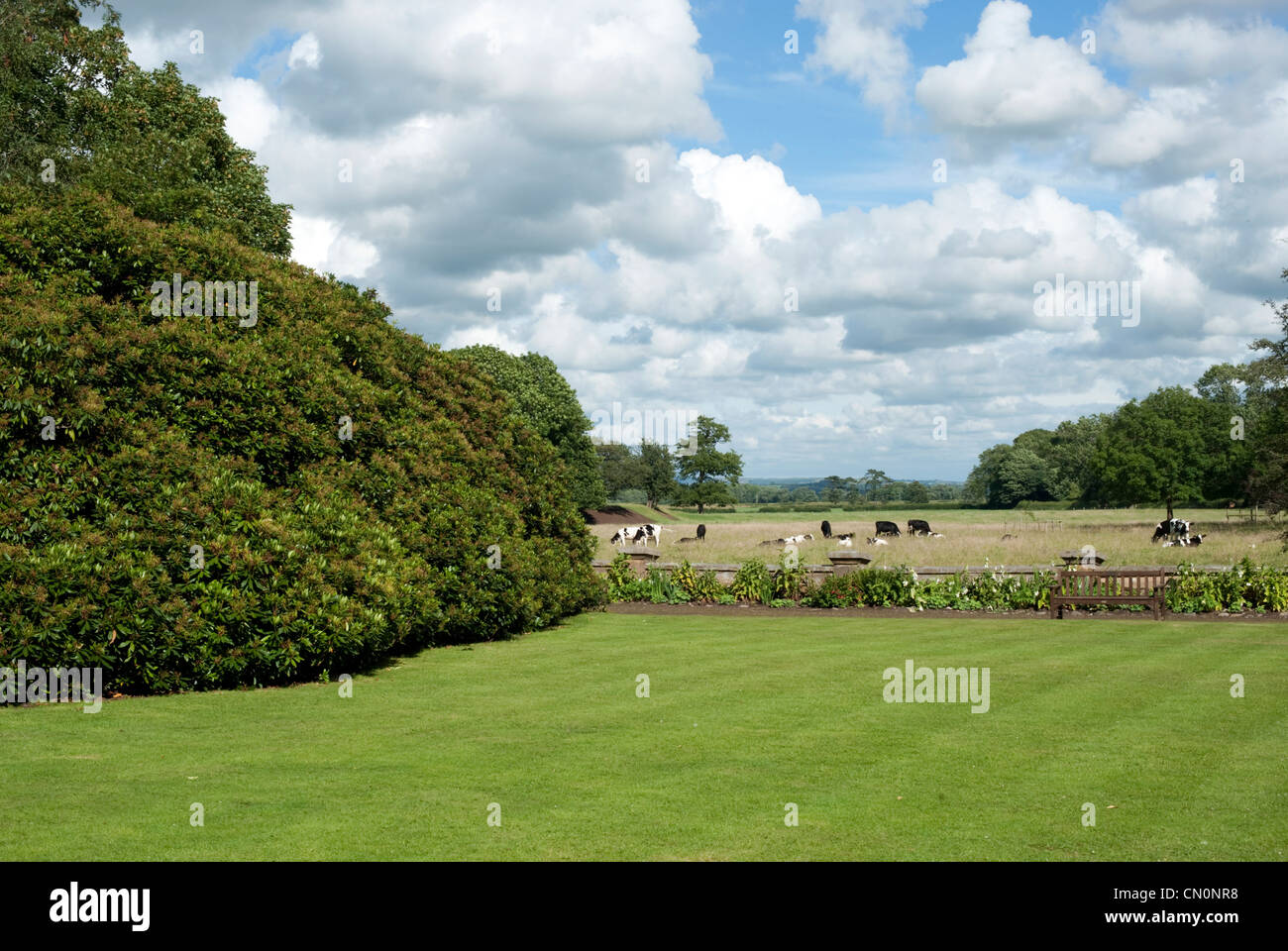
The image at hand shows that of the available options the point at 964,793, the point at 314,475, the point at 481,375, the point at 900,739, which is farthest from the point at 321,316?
the point at 964,793

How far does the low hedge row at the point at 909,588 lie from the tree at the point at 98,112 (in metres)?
14.3

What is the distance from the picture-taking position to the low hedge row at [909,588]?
22703 millimetres

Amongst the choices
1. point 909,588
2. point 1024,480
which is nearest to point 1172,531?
point 909,588

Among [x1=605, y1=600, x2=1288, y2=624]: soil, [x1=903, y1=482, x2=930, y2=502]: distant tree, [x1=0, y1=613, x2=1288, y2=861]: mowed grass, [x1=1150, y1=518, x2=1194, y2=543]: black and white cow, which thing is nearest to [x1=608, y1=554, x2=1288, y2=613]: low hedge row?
[x1=605, y1=600, x2=1288, y2=624]: soil

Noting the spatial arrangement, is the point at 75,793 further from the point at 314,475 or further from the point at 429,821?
the point at 314,475

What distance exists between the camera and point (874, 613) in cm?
2384

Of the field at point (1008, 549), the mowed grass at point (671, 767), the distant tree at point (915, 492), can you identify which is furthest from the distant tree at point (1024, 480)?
the mowed grass at point (671, 767)

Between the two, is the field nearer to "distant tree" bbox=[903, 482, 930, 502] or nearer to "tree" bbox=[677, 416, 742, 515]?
"tree" bbox=[677, 416, 742, 515]

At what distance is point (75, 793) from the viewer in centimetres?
814

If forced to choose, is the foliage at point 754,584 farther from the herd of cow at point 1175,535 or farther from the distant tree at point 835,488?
the distant tree at point 835,488

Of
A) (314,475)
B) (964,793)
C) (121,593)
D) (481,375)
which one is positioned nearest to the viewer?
(964,793)

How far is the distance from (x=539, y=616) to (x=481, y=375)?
5236 millimetres

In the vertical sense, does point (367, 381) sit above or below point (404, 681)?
above
